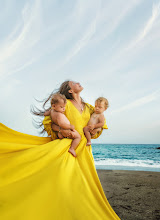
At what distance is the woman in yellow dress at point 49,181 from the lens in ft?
5.44

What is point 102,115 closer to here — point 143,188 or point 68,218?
point 68,218

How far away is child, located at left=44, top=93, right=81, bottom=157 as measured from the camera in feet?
7.37

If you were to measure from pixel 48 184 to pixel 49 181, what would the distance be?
0.10 ft

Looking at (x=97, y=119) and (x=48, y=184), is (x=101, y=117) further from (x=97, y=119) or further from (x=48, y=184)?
(x=48, y=184)

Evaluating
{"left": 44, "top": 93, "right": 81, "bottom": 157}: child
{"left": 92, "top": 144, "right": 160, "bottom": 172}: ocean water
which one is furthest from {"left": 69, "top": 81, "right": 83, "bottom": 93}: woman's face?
{"left": 92, "top": 144, "right": 160, "bottom": 172}: ocean water

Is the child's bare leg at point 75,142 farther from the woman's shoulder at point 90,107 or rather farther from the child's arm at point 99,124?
the woman's shoulder at point 90,107

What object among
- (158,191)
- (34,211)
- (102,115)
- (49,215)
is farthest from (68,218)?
(158,191)

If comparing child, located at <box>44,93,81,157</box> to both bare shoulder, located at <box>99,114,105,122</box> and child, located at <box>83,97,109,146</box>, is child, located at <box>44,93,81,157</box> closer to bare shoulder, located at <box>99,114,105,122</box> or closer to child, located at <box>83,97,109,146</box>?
child, located at <box>83,97,109,146</box>

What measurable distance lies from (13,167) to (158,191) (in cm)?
322

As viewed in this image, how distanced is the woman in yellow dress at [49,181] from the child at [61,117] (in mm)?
65

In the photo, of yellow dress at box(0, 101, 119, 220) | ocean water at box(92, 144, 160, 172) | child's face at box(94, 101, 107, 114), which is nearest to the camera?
yellow dress at box(0, 101, 119, 220)

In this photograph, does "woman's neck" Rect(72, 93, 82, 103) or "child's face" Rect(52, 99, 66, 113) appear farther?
"woman's neck" Rect(72, 93, 82, 103)

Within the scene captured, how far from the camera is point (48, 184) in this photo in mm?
1819

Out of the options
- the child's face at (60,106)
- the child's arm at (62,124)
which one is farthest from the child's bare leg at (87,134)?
the child's face at (60,106)
